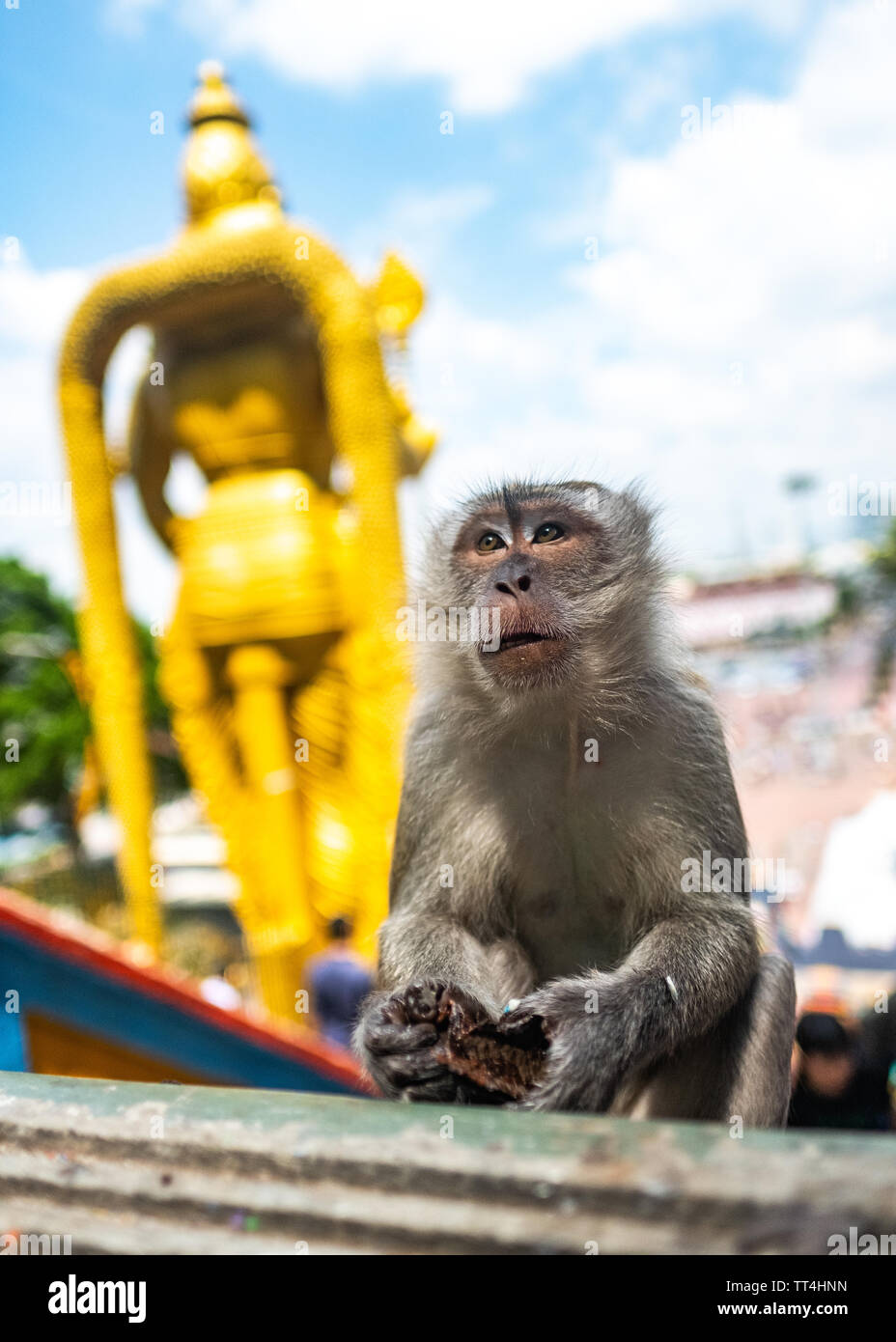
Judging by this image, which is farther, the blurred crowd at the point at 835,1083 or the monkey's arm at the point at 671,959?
the blurred crowd at the point at 835,1083

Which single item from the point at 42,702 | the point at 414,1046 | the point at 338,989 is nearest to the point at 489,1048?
the point at 414,1046

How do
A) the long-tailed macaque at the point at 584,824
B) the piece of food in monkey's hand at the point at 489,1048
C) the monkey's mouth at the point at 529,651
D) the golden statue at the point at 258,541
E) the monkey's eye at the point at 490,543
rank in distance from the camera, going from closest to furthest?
the piece of food in monkey's hand at the point at 489,1048 < the long-tailed macaque at the point at 584,824 < the monkey's mouth at the point at 529,651 < the monkey's eye at the point at 490,543 < the golden statue at the point at 258,541

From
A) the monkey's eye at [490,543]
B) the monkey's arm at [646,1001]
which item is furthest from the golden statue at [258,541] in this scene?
the monkey's arm at [646,1001]

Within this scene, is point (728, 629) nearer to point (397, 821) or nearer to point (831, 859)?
point (397, 821)

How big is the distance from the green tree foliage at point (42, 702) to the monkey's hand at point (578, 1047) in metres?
18.1

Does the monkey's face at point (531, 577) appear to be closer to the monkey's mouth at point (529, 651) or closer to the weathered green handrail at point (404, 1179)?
the monkey's mouth at point (529, 651)

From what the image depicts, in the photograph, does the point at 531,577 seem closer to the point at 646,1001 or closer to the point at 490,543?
the point at 490,543

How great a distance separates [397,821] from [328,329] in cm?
468

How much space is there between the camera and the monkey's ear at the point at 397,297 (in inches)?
257

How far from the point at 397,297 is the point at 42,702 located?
16.3 metres

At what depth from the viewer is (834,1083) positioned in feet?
9.61

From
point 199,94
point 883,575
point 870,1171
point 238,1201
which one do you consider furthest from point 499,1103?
point 883,575
